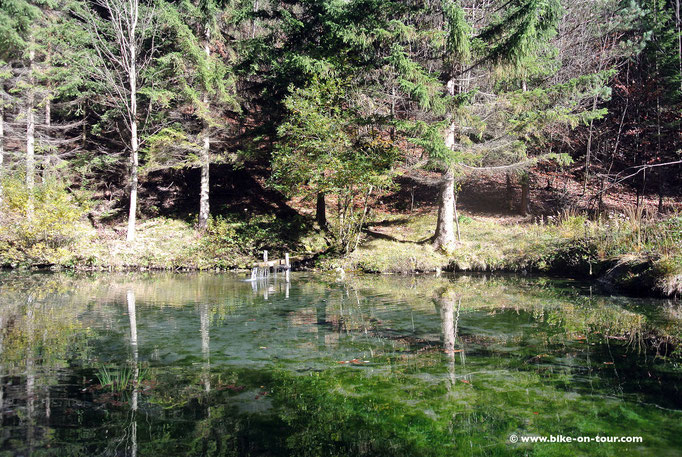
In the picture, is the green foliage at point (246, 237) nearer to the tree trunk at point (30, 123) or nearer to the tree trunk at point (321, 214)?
the tree trunk at point (321, 214)

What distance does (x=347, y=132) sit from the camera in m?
16.3

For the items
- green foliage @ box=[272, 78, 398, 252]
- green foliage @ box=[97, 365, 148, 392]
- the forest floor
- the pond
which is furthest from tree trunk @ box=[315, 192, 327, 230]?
green foliage @ box=[97, 365, 148, 392]

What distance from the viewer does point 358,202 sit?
2323 centimetres

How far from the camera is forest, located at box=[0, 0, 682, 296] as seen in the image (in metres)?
14.3

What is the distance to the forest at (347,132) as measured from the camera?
47.0 ft

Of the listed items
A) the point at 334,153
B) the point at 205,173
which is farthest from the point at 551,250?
the point at 205,173

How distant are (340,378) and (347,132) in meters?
12.9

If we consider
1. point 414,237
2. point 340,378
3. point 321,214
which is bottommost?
point 340,378

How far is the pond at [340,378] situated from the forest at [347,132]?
19.5 ft

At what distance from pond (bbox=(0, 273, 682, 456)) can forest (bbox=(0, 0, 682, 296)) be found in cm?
594

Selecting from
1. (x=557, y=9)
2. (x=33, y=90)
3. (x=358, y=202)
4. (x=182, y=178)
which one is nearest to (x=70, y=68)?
(x=33, y=90)

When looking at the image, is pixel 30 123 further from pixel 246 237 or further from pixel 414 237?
pixel 414 237

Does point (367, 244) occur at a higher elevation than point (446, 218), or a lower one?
lower

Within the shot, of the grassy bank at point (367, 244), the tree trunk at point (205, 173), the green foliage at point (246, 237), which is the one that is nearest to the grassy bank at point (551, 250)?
the grassy bank at point (367, 244)
